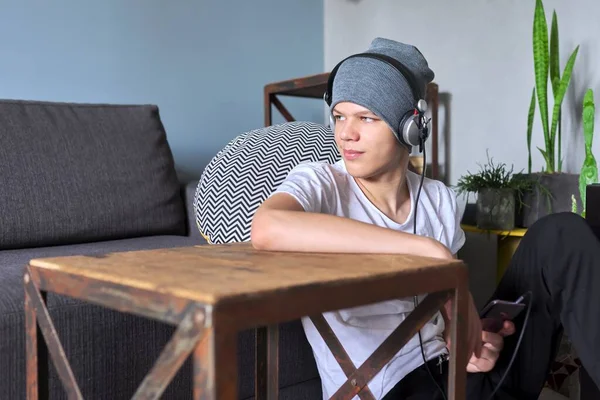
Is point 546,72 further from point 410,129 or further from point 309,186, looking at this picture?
point 309,186

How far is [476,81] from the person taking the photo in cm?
222

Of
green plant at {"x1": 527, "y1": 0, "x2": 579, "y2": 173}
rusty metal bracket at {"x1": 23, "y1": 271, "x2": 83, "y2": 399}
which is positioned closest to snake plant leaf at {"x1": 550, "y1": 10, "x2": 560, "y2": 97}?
green plant at {"x1": 527, "y1": 0, "x2": 579, "y2": 173}

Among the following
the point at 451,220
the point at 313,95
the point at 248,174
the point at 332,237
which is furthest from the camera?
the point at 313,95

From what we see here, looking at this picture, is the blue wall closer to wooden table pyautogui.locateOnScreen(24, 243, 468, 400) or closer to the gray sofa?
the gray sofa

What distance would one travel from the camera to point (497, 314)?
971 mm

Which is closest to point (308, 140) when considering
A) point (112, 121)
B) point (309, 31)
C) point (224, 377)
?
point (112, 121)

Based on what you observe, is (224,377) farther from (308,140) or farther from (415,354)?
(308,140)

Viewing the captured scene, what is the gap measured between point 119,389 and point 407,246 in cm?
54

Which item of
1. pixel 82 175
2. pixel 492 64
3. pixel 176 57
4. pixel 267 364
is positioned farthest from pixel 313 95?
pixel 267 364

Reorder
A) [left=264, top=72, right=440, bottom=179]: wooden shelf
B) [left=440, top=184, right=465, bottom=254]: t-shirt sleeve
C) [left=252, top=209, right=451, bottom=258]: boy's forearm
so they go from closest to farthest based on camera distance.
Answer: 1. [left=252, top=209, right=451, bottom=258]: boy's forearm
2. [left=440, top=184, right=465, bottom=254]: t-shirt sleeve
3. [left=264, top=72, right=440, bottom=179]: wooden shelf

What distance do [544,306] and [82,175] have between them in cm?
113

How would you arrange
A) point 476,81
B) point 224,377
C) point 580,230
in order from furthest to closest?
point 476,81 → point 580,230 → point 224,377

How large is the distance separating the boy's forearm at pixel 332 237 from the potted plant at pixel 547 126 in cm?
113

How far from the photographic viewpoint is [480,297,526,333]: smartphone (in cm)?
96
